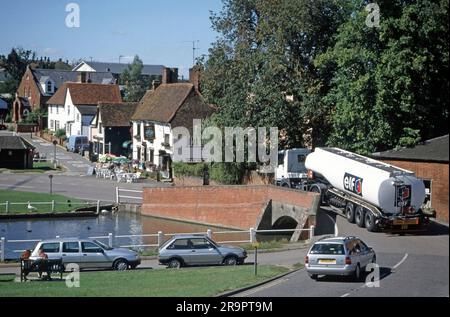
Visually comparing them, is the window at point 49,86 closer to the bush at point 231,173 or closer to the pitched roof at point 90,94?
the pitched roof at point 90,94

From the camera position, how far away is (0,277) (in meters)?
27.0

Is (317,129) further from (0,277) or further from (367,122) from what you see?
(0,277)

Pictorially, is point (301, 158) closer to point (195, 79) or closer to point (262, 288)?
point (195, 79)

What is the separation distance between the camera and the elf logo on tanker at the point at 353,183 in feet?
116

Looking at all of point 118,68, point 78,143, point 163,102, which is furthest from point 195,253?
point 118,68

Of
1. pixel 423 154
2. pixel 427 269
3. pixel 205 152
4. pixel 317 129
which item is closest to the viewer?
pixel 427 269

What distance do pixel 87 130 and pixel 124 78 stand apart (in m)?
39.2

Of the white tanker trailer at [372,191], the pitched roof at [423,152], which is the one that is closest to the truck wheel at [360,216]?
the white tanker trailer at [372,191]

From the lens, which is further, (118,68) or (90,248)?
(118,68)

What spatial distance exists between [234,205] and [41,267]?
25.7m

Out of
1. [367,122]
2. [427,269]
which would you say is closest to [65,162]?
[367,122]

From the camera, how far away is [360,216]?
36219 millimetres

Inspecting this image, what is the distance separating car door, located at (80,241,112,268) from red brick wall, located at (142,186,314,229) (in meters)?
17.5

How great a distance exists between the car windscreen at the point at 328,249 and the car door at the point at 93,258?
917cm
